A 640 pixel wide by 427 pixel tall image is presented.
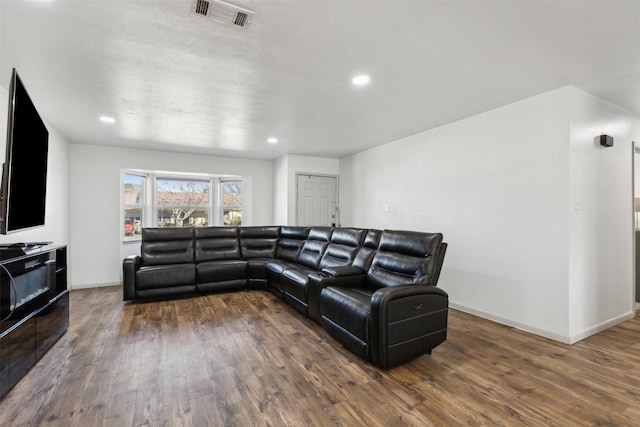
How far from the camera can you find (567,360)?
7.94 ft

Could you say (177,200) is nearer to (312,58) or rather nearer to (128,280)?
(128,280)

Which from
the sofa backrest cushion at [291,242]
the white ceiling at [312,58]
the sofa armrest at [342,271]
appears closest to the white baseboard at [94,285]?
the white ceiling at [312,58]

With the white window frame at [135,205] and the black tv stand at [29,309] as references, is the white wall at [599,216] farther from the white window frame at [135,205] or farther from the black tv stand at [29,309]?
the white window frame at [135,205]

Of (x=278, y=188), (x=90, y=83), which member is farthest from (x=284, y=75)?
A: (x=278, y=188)

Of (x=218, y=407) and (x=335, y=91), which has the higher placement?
(x=335, y=91)

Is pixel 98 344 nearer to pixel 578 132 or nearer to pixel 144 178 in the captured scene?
pixel 144 178

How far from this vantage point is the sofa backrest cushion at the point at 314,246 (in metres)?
4.12

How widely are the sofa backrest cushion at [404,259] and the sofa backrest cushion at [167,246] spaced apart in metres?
3.06

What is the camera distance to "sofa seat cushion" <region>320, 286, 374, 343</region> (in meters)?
2.32

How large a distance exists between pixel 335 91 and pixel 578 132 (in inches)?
91.5

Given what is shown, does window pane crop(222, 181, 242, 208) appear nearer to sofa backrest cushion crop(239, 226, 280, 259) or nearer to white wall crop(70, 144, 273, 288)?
white wall crop(70, 144, 273, 288)

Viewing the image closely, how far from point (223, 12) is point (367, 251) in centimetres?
249

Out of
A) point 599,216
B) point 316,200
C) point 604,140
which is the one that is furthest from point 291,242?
point 604,140

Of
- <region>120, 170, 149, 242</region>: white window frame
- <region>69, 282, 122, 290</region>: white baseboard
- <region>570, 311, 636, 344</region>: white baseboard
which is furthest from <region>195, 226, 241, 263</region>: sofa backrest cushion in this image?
<region>570, 311, 636, 344</region>: white baseboard
